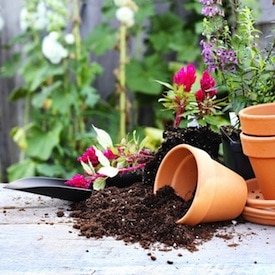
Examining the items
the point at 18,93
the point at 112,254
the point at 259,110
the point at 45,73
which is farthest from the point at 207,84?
the point at 18,93

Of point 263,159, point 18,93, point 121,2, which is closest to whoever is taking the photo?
point 263,159

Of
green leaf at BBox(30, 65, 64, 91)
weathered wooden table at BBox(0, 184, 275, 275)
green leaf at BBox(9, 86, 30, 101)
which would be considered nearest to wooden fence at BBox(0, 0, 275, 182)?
green leaf at BBox(9, 86, 30, 101)

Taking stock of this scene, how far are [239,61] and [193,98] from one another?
0.11m

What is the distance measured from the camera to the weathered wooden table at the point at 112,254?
2.75 feet

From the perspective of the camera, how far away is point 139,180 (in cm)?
121

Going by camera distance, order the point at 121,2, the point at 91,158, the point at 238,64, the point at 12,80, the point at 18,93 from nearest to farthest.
Answer: the point at 238,64, the point at 91,158, the point at 121,2, the point at 18,93, the point at 12,80

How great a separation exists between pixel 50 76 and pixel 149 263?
6.72ft

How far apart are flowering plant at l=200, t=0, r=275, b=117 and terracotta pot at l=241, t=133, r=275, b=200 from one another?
0.38ft

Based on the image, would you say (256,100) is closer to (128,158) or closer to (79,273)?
(128,158)

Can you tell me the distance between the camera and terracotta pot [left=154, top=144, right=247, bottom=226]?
957 millimetres

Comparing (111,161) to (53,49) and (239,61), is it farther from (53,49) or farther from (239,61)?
(53,49)

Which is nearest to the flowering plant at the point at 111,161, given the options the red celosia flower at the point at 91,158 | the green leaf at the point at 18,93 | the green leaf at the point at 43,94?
the red celosia flower at the point at 91,158

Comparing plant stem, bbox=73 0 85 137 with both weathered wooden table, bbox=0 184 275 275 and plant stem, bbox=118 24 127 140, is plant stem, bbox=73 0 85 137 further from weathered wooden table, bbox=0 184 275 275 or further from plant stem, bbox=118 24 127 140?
weathered wooden table, bbox=0 184 275 275

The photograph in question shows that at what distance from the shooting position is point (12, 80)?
10.3 ft
